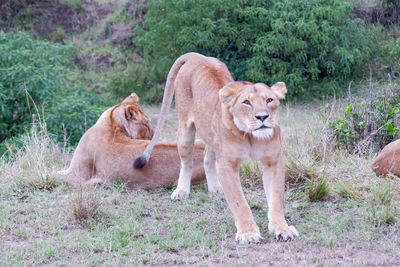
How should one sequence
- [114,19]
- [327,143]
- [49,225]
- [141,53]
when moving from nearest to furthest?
[49,225], [327,143], [141,53], [114,19]

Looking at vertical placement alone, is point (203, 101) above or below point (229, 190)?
above

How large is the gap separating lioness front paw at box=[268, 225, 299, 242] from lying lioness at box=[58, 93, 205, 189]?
154 centimetres

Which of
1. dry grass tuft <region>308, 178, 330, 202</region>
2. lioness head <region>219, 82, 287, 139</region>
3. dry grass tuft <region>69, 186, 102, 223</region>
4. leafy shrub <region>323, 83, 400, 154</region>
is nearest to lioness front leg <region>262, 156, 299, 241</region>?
lioness head <region>219, 82, 287, 139</region>

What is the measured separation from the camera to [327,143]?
20.7 feet

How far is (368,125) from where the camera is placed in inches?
256

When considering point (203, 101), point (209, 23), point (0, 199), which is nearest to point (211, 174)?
point (203, 101)

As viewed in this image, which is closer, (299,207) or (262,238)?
(262,238)

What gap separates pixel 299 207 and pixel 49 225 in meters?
1.70

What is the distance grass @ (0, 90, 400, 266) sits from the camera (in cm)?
352

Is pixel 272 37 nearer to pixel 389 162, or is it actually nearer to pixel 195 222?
pixel 389 162

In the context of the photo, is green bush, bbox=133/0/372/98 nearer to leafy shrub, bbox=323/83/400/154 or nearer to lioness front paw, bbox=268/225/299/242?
leafy shrub, bbox=323/83/400/154

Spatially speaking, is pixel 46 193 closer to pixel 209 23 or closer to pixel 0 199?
pixel 0 199

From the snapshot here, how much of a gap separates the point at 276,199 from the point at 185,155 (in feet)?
4.07

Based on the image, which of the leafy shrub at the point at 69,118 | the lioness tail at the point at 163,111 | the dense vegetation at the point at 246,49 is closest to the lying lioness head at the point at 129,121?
the lioness tail at the point at 163,111
